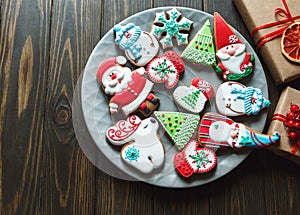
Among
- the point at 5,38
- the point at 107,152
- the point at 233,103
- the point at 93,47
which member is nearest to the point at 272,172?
the point at 233,103

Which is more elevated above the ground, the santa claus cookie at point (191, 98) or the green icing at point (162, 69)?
the green icing at point (162, 69)

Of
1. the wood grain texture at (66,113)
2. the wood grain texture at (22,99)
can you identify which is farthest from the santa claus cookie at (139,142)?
the wood grain texture at (22,99)

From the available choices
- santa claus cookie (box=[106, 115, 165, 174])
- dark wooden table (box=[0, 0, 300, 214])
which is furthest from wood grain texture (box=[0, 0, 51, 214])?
santa claus cookie (box=[106, 115, 165, 174])

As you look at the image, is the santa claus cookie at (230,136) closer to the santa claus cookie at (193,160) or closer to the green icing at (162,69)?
the santa claus cookie at (193,160)

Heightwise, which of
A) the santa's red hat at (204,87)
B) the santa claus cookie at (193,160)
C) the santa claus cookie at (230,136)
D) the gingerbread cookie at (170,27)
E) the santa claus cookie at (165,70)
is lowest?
the santa claus cookie at (193,160)

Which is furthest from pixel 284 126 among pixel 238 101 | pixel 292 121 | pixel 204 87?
pixel 204 87

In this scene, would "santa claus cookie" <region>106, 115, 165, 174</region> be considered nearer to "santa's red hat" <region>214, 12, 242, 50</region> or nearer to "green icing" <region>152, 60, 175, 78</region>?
"green icing" <region>152, 60, 175, 78</region>
